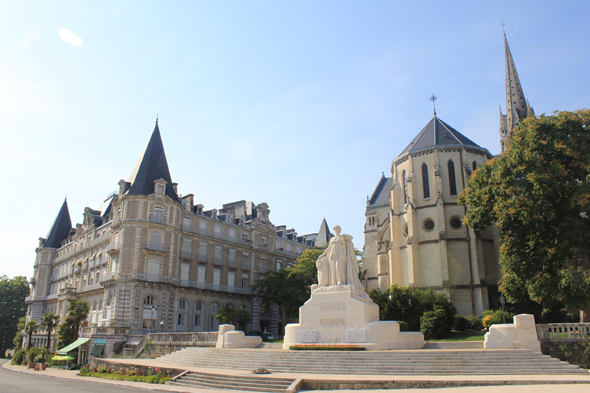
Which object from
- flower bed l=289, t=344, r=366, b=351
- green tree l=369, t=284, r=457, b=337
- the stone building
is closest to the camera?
flower bed l=289, t=344, r=366, b=351

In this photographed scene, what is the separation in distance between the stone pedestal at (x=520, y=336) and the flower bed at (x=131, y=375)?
14.1 m

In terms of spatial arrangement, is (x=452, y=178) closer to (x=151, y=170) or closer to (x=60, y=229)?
(x=151, y=170)

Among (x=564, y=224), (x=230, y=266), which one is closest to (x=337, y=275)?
(x=564, y=224)

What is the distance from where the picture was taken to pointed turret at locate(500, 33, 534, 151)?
8106 cm

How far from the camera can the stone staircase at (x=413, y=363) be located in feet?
51.5

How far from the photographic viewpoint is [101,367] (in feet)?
86.1

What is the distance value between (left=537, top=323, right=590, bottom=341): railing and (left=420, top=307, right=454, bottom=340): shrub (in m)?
9.92

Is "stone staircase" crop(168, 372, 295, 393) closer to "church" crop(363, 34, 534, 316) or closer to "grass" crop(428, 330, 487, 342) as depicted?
"grass" crop(428, 330, 487, 342)

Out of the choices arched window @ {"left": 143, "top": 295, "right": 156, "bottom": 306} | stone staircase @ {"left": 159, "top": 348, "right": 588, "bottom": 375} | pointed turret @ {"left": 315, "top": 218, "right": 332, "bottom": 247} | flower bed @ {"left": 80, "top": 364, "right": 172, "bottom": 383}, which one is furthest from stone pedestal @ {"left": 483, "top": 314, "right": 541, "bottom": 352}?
pointed turret @ {"left": 315, "top": 218, "right": 332, "bottom": 247}

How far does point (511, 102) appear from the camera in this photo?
8300 centimetres

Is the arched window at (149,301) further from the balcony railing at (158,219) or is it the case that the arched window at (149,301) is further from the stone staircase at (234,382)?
the stone staircase at (234,382)

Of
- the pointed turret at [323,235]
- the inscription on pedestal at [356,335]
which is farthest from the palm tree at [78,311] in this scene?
the pointed turret at [323,235]

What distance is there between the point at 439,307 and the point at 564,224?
9585 mm

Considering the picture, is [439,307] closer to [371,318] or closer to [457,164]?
[371,318]
